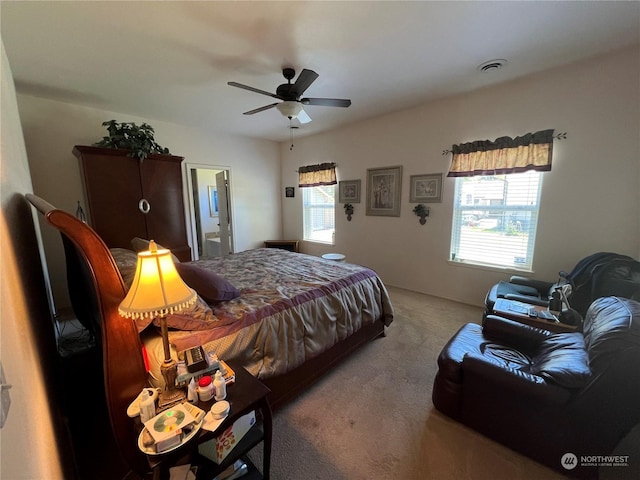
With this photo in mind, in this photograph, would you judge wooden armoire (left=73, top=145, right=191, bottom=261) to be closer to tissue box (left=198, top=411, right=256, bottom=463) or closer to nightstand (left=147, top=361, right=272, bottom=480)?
nightstand (left=147, top=361, right=272, bottom=480)

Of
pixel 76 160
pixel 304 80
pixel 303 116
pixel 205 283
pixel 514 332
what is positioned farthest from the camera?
pixel 76 160

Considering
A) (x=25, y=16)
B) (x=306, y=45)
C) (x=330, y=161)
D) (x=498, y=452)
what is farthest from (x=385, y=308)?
(x=25, y=16)

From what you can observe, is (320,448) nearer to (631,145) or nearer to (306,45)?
(306,45)

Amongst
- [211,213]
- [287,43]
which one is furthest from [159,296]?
[211,213]

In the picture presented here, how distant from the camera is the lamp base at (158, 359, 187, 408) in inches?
42.7

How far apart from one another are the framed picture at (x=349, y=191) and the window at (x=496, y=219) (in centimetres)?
155

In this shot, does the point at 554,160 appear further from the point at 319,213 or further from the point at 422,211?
the point at 319,213

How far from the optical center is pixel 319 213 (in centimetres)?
518

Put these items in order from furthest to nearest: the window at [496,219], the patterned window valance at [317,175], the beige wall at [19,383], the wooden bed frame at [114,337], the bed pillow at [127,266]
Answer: the patterned window valance at [317,175] < the window at [496,219] < the bed pillow at [127,266] < the wooden bed frame at [114,337] < the beige wall at [19,383]

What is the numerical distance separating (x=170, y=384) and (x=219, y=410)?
270 mm

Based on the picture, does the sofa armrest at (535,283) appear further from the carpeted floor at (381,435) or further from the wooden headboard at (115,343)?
the wooden headboard at (115,343)

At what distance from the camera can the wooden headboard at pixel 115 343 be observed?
922 mm

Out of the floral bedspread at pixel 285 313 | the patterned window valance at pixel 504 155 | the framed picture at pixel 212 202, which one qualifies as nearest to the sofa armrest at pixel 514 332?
the floral bedspread at pixel 285 313

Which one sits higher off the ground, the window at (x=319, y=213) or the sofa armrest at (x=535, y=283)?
the window at (x=319, y=213)
